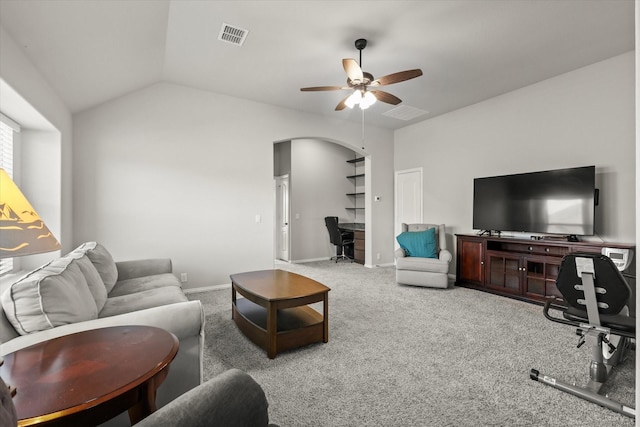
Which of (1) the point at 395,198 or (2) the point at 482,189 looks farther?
(1) the point at 395,198

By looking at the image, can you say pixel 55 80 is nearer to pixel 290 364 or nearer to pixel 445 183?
pixel 290 364

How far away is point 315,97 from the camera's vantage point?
4582mm

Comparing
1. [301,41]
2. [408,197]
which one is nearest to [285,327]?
[301,41]

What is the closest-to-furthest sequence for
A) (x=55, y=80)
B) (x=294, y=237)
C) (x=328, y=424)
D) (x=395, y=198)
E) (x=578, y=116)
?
(x=328, y=424) → (x=55, y=80) → (x=578, y=116) → (x=395, y=198) → (x=294, y=237)

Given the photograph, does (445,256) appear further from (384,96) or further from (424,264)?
Answer: (384,96)

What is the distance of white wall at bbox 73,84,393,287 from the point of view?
12.3ft

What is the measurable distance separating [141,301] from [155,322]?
29.9 inches

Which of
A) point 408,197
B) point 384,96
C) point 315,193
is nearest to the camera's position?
point 384,96

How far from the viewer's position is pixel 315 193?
7422mm

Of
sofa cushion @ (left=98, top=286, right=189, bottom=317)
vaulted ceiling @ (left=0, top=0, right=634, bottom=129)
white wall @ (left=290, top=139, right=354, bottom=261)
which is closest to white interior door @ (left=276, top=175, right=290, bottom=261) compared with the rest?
white wall @ (left=290, top=139, right=354, bottom=261)

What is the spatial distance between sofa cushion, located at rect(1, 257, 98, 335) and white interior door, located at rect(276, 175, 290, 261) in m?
5.55

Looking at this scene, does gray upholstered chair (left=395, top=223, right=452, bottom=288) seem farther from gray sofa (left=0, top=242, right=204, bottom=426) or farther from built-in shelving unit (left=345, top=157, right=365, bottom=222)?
gray sofa (left=0, top=242, right=204, bottom=426)

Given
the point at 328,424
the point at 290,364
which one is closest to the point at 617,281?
the point at 328,424

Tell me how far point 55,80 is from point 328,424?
11.9 ft
